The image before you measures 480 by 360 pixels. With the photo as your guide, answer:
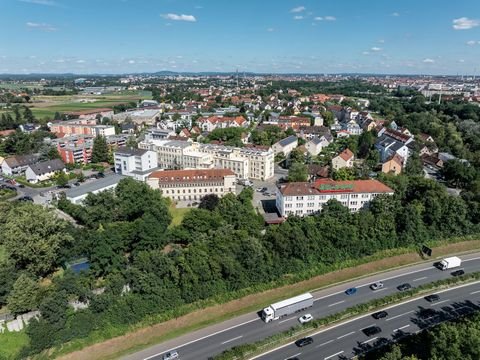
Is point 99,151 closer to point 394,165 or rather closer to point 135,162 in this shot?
point 135,162

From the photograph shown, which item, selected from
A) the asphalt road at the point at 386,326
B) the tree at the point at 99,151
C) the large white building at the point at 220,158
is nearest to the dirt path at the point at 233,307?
the asphalt road at the point at 386,326

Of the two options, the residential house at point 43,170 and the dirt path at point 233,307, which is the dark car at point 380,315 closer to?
the dirt path at point 233,307

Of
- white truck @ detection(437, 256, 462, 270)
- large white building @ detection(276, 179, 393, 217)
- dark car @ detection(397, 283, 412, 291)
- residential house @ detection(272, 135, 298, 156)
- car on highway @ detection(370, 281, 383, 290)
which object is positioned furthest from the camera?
residential house @ detection(272, 135, 298, 156)

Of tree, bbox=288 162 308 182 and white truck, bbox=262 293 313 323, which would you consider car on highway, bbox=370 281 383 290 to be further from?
tree, bbox=288 162 308 182

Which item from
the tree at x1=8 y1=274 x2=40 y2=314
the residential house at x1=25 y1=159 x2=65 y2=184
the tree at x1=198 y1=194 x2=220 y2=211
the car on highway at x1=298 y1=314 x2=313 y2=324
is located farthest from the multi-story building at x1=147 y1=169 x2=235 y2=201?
the car on highway at x1=298 y1=314 x2=313 y2=324

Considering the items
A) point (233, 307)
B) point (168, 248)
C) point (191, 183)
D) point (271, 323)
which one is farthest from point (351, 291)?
point (191, 183)

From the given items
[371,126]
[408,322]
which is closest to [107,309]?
[408,322]
